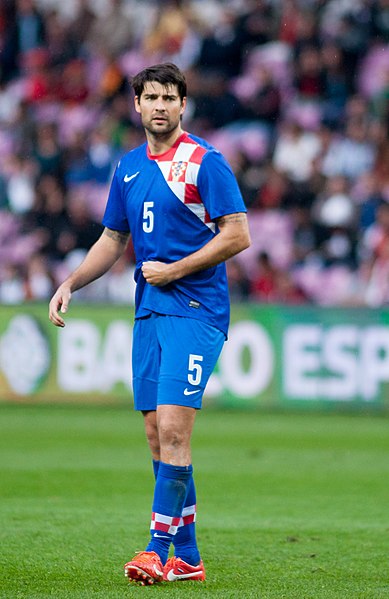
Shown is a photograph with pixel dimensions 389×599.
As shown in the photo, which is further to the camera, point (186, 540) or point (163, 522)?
point (186, 540)

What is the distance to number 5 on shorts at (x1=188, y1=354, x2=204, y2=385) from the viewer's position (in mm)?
5535

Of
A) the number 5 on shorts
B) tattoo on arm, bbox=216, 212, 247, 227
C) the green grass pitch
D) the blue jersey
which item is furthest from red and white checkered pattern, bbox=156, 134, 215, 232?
the green grass pitch

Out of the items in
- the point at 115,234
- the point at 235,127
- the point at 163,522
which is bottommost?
the point at 163,522

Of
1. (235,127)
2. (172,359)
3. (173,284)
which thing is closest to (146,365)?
(172,359)

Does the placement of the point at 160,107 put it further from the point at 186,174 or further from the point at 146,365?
the point at 146,365

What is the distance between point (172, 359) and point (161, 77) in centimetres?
127

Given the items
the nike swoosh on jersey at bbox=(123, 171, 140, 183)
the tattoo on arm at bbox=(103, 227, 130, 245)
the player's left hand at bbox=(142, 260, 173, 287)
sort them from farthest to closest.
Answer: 1. the tattoo on arm at bbox=(103, 227, 130, 245)
2. the nike swoosh on jersey at bbox=(123, 171, 140, 183)
3. the player's left hand at bbox=(142, 260, 173, 287)

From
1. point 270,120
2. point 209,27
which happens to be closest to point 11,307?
point 270,120

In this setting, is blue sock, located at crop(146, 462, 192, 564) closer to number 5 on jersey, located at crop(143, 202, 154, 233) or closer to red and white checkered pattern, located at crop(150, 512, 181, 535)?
red and white checkered pattern, located at crop(150, 512, 181, 535)

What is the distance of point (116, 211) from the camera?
19.7 ft

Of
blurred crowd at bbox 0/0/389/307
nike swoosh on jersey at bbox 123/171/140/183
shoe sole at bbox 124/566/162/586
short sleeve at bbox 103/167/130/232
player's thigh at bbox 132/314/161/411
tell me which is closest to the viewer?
shoe sole at bbox 124/566/162/586

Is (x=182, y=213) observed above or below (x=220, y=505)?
above

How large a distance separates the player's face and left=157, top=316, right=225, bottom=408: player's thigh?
873 millimetres

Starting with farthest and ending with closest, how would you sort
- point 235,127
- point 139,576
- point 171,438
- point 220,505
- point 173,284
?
point 235,127, point 220,505, point 173,284, point 171,438, point 139,576
